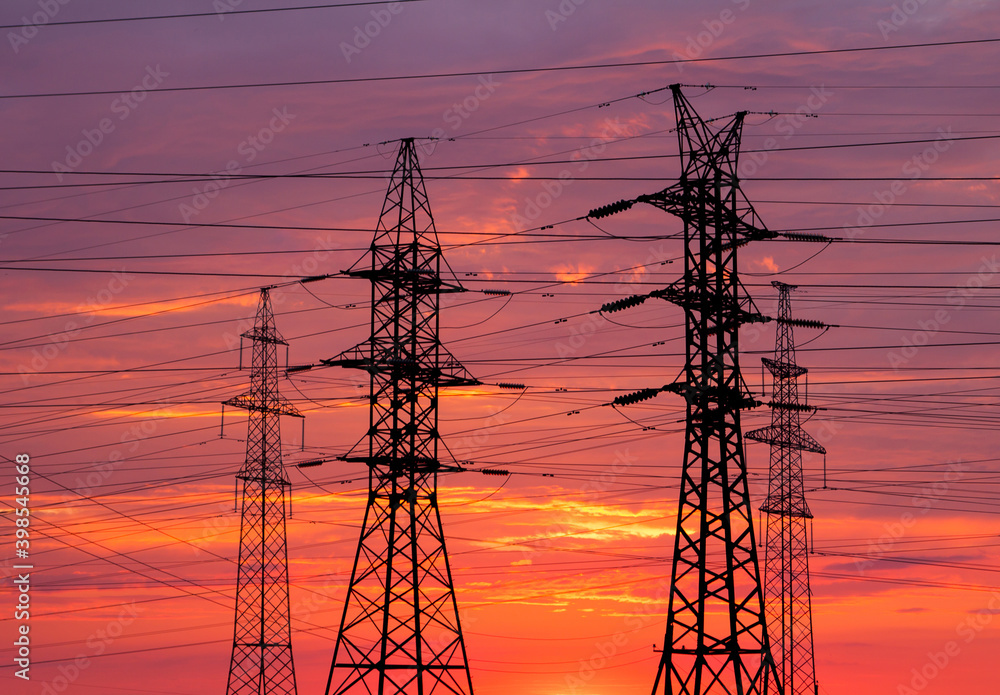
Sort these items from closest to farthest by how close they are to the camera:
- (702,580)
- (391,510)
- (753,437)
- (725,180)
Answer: (702,580)
(725,180)
(391,510)
(753,437)

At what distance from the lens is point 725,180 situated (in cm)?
4628

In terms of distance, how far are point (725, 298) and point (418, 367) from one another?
44.6ft

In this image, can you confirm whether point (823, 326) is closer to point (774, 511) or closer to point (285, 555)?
point (774, 511)

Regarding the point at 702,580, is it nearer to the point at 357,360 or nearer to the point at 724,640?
the point at 724,640

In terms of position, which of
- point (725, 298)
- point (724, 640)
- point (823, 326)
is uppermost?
point (823, 326)

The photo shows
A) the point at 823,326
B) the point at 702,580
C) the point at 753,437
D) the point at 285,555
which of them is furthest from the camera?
the point at 753,437

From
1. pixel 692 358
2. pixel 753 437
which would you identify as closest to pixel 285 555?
pixel 753 437

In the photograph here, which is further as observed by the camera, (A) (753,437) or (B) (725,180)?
(A) (753,437)

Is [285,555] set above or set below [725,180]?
below

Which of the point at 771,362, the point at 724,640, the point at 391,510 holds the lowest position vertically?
the point at 724,640

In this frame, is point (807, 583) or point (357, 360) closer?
point (357, 360)

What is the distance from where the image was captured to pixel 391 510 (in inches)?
2020

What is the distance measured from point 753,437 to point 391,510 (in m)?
29.7

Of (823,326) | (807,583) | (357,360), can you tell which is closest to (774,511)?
(807,583)
